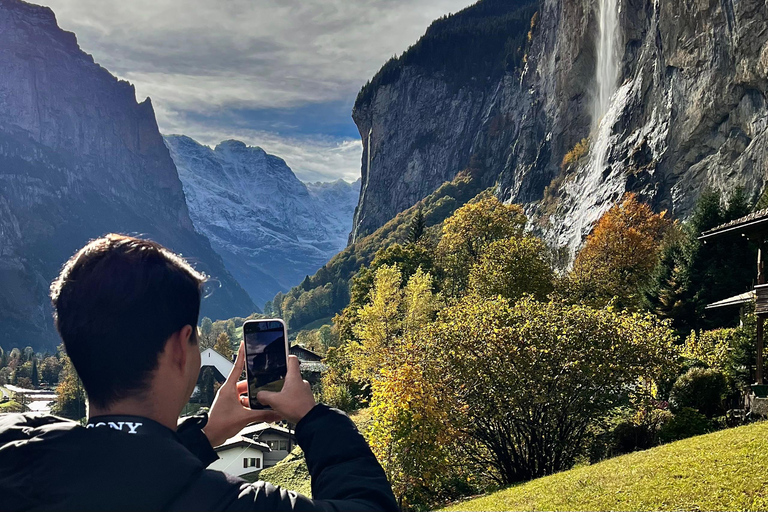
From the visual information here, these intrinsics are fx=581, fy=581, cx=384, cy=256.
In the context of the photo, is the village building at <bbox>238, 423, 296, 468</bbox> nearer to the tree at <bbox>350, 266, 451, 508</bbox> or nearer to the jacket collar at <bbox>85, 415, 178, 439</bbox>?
the tree at <bbox>350, 266, 451, 508</bbox>

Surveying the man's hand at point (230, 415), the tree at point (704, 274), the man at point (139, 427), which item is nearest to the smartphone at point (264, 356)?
the man's hand at point (230, 415)

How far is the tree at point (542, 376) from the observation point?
1892 cm

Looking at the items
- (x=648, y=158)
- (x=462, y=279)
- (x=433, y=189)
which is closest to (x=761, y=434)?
(x=462, y=279)

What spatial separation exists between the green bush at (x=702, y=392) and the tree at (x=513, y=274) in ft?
52.3

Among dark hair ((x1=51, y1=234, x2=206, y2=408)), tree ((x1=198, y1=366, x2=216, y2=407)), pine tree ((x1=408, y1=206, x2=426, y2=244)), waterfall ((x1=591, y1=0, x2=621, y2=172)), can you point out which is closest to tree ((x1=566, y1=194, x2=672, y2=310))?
waterfall ((x1=591, y1=0, x2=621, y2=172))

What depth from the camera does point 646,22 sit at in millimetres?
64688

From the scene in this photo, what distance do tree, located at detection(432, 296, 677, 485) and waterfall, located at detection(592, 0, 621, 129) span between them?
6034cm

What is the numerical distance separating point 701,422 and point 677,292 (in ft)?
66.2

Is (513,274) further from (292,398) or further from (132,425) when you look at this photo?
(132,425)

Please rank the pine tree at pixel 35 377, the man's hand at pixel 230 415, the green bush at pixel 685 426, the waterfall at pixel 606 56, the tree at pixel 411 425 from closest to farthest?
the man's hand at pixel 230 415 → the green bush at pixel 685 426 → the tree at pixel 411 425 → the waterfall at pixel 606 56 → the pine tree at pixel 35 377

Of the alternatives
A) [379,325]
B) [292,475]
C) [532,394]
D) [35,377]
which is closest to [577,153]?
[379,325]

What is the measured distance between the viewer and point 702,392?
62.2 ft

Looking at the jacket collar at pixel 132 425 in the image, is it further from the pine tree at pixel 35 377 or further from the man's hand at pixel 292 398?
the pine tree at pixel 35 377

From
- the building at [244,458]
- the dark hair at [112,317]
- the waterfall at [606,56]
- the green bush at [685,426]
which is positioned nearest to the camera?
the dark hair at [112,317]
